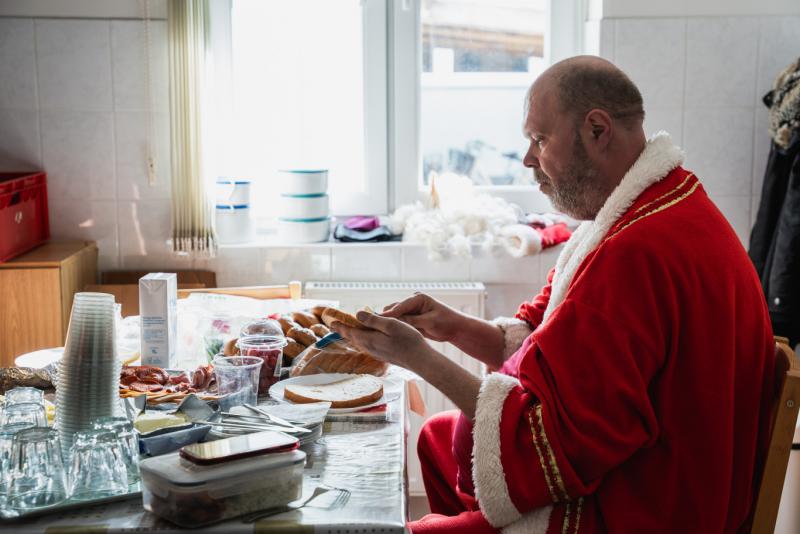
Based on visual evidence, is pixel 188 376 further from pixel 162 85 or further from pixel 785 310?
pixel 785 310

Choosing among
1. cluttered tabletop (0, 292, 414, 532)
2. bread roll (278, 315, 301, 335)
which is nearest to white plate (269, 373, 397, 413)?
cluttered tabletop (0, 292, 414, 532)

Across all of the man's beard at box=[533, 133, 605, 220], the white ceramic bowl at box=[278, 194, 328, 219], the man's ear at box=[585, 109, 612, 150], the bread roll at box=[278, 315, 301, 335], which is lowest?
the bread roll at box=[278, 315, 301, 335]

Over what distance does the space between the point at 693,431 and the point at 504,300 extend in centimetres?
166

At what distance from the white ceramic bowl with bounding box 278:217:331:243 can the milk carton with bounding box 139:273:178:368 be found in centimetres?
115

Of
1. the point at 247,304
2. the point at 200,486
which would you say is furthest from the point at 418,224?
the point at 200,486

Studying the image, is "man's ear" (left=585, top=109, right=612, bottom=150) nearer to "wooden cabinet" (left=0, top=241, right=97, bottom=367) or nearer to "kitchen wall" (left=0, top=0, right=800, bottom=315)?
"kitchen wall" (left=0, top=0, right=800, bottom=315)

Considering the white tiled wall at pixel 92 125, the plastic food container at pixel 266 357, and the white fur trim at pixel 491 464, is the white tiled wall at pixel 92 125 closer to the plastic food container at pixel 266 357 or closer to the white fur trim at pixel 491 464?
the plastic food container at pixel 266 357

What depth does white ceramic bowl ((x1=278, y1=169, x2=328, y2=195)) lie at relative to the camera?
307 centimetres

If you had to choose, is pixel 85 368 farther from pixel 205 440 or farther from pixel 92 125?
pixel 92 125

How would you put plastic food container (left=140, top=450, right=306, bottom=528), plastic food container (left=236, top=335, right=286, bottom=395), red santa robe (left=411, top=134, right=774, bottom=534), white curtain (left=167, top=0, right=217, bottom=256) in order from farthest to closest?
white curtain (left=167, top=0, right=217, bottom=256) → plastic food container (left=236, top=335, right=286, bottom=395) → red santa robe (left=411, top=134, right=774, bottom=534) → plastic food container (left=140, top=450, right=306, bottom=528)

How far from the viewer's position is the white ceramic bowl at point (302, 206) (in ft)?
10.1

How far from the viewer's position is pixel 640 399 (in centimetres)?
144

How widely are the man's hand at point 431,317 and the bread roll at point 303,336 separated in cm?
18

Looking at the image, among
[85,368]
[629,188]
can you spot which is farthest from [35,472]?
[629,188]
